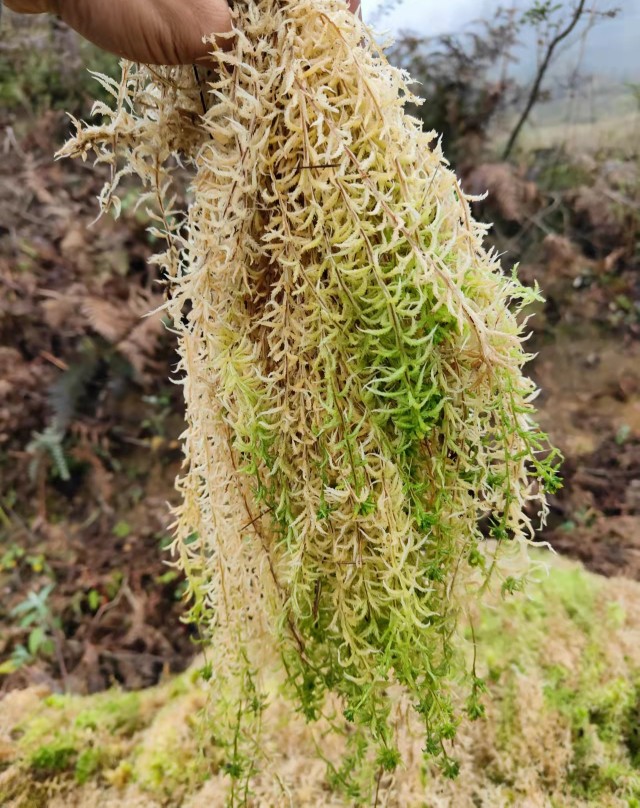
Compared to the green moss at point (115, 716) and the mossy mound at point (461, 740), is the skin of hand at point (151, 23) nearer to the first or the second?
the mossy mound at point (461, 740)

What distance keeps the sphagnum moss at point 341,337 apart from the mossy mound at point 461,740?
1.42 ft

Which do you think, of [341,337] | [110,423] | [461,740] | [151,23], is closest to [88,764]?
[461,740]

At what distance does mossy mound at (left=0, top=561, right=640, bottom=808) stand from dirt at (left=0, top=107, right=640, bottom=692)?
301 mm

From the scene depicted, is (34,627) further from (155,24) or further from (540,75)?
(540,75)

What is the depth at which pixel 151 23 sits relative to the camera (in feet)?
2.10

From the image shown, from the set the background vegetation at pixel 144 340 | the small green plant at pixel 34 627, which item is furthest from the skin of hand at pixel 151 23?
the small green plant at pixel 34 627

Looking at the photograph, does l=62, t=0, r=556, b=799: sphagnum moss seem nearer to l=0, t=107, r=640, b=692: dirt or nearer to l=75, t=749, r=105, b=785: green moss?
l=75, t=749, r=105, b=785: green moss

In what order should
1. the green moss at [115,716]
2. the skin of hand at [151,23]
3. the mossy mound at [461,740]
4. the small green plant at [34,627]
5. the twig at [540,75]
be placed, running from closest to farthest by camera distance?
the skin of hand at [151,23]
the mossy mound at [461,740]
the green moss at [115,716]
the small green plant at [34,627]
the twig at [540,75]

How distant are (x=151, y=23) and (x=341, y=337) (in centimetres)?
43

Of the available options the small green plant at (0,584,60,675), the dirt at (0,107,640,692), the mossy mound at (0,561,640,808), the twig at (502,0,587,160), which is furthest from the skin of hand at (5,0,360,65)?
the twig at (502,0,587,160)

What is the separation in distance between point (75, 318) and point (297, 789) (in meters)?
1.92

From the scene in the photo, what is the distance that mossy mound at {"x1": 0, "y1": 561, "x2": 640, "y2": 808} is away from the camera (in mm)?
1121

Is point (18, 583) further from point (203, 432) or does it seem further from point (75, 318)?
point (203, 432)

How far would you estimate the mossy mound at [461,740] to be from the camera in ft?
3.68
